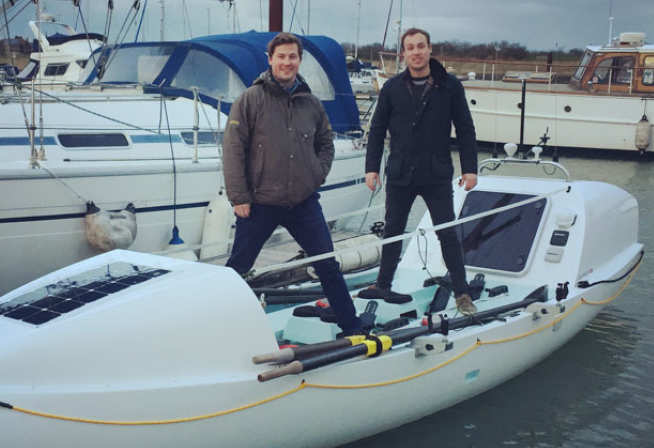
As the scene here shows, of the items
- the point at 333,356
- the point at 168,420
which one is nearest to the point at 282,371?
the point at 333,356

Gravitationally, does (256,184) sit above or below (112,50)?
below

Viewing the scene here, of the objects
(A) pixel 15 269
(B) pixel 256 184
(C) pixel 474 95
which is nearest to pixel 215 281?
(B) pixel 256 184

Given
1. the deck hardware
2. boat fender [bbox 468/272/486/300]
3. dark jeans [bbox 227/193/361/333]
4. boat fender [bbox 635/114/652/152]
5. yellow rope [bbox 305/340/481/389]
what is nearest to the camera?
yellow rope [bbox 305/340/481/389]

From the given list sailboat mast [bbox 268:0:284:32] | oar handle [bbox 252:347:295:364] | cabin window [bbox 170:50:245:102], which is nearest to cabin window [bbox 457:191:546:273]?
oar handle [bbox 252:347:295:364]

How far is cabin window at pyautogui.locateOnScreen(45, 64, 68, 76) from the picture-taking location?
15045mm

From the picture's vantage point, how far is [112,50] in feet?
34.3

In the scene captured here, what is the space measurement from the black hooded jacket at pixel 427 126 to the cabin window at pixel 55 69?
11.8 metres

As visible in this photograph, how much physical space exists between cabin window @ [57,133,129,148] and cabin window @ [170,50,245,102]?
1.93m

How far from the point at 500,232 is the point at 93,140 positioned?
15.0ft

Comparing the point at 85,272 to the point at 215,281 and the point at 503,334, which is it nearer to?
the point at 215,281

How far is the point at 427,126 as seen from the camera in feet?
16.0

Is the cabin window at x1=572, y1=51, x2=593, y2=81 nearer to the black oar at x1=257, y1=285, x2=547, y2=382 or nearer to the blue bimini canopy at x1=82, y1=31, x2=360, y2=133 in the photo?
the blue bimini canopy at x1=82, y1=31, x2=360, y2=133

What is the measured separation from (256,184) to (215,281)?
704mm

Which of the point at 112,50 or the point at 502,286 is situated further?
the point at 112,50
